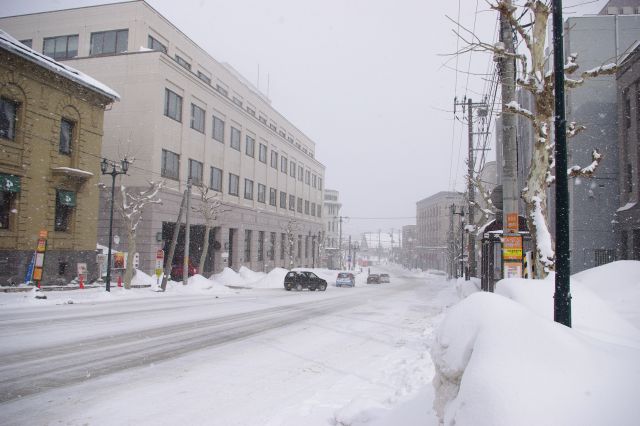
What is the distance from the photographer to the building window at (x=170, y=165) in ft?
107

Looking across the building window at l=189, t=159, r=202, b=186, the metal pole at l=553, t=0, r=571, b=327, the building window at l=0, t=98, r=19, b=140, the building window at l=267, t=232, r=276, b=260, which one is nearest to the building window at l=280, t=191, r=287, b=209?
the building window at l=267, t=232, r=276, b=260

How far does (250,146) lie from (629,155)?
34.1 m

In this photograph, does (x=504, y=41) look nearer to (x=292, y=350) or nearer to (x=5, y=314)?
(x=292, y=350)

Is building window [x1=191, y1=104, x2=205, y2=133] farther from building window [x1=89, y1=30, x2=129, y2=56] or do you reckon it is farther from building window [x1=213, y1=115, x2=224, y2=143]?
building window [x1=89, y1=30, x2=129, y2=56]

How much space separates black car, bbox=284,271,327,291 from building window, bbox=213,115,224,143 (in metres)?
15.0

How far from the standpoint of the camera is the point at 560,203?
18.0 feet

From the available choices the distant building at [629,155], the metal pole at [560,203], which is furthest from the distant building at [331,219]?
the metal pole at [560,203]

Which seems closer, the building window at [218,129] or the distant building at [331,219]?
the building window at [218,129]

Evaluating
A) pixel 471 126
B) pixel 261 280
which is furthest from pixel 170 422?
pixel 261 280

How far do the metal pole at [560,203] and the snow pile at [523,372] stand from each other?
1634mm

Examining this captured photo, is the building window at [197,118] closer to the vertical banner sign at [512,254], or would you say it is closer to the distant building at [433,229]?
the vertical banner sign at [512,254]

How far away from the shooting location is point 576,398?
2.66 meters

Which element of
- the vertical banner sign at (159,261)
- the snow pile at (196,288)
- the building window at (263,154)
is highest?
the building window at (263,154)

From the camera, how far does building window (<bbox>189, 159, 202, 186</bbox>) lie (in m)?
36.3
